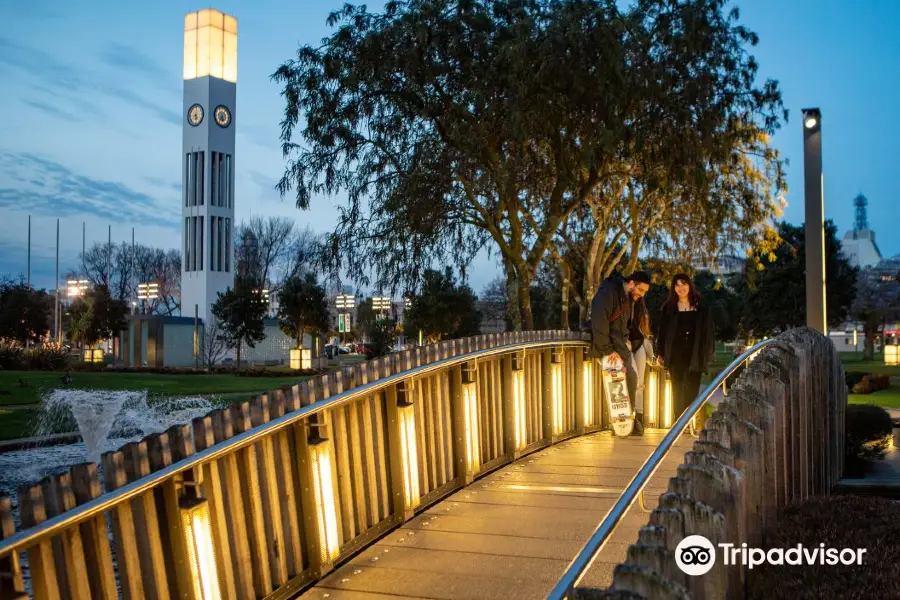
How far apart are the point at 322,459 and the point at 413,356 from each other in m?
1.58

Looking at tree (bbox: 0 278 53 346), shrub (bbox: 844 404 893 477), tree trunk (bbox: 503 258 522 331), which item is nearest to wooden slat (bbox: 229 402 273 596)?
shrub (bbox: 844 404 893 477)

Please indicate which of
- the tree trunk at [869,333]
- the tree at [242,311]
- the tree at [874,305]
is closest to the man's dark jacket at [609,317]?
the tree at [242,311]

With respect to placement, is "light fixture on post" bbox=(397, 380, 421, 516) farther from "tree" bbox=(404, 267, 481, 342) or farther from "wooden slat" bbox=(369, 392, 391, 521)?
"tree" bbox=(404, 267, 481, 342)

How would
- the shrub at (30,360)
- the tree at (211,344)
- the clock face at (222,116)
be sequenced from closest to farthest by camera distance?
1. the shrub at (30,360)
2. the tree at (211,344)
3. the clock face at (222,116)

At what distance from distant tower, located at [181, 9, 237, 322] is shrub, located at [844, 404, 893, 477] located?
203 feet

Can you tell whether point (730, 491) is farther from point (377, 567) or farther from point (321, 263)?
point (321, 263)

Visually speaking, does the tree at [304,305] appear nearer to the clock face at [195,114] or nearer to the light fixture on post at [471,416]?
the clock face at [195,114]

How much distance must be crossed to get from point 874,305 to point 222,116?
51699mm

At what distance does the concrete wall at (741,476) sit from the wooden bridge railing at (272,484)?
5.79 feet

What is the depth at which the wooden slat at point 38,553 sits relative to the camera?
3.22 metres

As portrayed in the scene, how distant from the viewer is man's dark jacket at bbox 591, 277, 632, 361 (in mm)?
10172

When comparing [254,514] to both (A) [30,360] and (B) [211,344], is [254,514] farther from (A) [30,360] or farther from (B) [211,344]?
(B) [211,344]

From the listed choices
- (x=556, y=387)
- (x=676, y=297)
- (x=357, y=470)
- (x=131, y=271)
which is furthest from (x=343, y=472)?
(x=131, y=271)

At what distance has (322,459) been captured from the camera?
17.7ft
